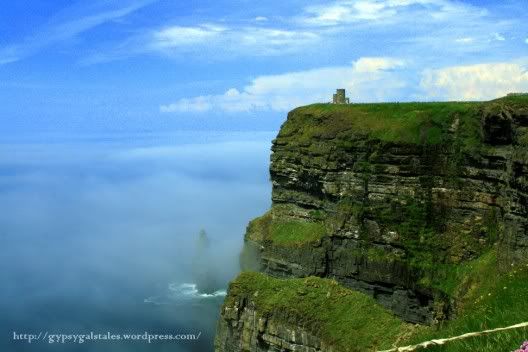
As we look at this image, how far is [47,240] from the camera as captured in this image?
18512 centimetres

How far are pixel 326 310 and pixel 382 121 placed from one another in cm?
2271

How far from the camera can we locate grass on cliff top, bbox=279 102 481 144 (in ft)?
161

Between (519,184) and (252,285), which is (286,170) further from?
(519,184)

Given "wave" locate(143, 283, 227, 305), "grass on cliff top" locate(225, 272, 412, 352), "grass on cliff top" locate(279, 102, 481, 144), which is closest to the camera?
"grass on cliff top" locate(225, 272, 412, 352)

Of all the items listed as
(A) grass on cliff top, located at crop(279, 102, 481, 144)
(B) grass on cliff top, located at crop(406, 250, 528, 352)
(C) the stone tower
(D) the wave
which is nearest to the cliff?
(A) grass on cliff top, located at crop(279, 102, 481, 144)

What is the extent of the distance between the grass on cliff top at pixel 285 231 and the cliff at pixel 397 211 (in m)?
0.18

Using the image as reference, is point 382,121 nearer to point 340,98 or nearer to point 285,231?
point 340,98

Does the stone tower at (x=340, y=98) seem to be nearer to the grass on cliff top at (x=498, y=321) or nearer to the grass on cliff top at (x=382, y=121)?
the grass on cliff top at (x=382, y=121)

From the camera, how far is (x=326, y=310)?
123ft

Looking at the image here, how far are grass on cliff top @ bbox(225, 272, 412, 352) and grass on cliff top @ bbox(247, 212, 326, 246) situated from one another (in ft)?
45.0

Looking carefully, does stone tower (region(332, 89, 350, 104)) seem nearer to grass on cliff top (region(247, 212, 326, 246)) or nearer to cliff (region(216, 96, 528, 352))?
cliff (region(216, 96, 528, 352))

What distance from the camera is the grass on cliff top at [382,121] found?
49000 millimetres

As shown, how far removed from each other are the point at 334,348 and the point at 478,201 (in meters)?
19.2

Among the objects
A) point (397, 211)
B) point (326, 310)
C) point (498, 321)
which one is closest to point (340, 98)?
point (397, 211)
